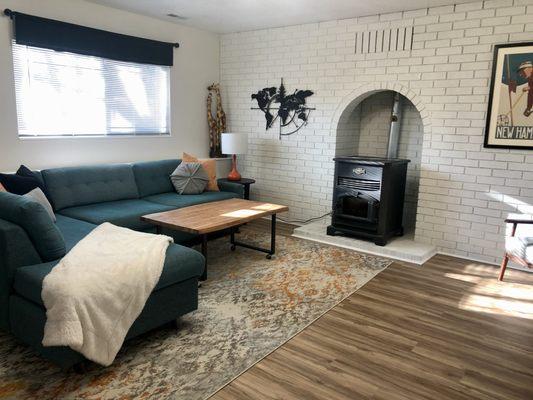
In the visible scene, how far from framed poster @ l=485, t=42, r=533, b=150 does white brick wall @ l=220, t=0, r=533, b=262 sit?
0.25ft

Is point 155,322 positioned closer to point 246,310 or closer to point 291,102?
point 246,310

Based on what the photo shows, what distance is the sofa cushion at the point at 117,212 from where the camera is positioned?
146 inches

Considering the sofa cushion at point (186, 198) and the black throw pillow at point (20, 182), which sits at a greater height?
the black throw pillow at point (20, 182)

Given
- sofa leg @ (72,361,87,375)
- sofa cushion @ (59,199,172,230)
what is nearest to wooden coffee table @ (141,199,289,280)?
sofa cushion @ (59,199,172,230)

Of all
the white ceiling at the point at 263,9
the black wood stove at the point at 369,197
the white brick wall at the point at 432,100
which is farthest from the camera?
the black wood stove at the point at 369,197

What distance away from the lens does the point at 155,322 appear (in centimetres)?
252

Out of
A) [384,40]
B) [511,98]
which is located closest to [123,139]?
[384,40]

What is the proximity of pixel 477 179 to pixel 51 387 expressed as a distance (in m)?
4.02

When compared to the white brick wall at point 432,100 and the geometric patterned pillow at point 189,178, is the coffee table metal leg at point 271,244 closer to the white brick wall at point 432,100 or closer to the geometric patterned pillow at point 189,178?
the geometric patterned pillow at point 189,178

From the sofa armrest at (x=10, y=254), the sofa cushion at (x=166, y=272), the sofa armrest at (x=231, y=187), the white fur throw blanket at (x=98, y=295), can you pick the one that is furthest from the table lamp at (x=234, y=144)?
the sofa armrest at (x=10, y=254)

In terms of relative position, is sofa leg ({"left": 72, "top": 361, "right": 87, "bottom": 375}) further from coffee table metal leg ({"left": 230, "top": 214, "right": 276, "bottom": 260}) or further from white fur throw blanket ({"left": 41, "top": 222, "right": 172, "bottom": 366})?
coffee table metal leg ({"left": 230, "top": 214, "right": 276, "bottom": 260})

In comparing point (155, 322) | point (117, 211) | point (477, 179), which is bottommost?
point (155, 322)

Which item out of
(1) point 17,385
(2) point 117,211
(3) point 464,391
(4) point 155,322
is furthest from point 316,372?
(2) point 117,211

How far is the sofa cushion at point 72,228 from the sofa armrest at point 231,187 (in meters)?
1.89
